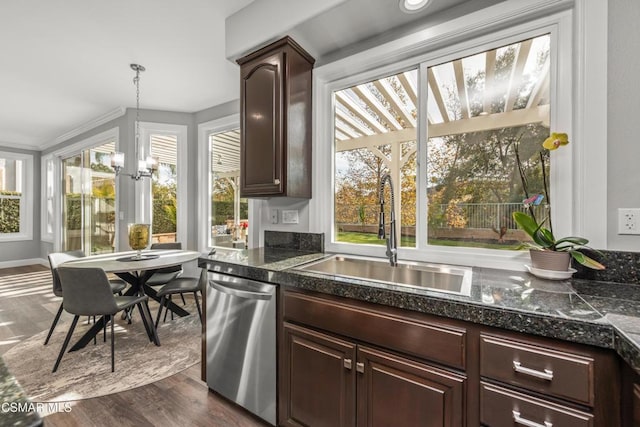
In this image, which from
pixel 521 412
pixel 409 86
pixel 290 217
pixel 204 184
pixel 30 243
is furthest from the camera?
pixel 30 243

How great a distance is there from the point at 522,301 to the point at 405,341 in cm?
44

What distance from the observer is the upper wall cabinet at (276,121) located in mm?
1934

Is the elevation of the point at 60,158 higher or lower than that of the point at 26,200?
higher

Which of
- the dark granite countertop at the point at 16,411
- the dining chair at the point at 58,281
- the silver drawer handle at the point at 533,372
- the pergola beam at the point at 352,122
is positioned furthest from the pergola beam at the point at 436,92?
the dining chair at the point at 58,281

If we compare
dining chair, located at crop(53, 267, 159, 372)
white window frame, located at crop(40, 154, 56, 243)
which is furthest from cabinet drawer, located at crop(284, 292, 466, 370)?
white window frame, located at crop(40, 154, 56, 243)

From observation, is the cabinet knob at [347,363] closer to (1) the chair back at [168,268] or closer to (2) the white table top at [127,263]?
(2) the white table top at [127,263]

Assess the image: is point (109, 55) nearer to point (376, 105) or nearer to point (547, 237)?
point (376, 105)

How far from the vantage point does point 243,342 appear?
5.26 ft

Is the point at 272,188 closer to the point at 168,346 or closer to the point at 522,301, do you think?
the point at 522,301

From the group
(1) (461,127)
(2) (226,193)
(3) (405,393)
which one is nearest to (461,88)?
(1) (461,127)

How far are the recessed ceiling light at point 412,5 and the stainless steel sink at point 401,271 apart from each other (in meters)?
1.52

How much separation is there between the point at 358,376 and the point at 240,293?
2.53ft

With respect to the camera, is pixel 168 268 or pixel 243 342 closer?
pixel 243 342

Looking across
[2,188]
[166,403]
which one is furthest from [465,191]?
[2,188]
